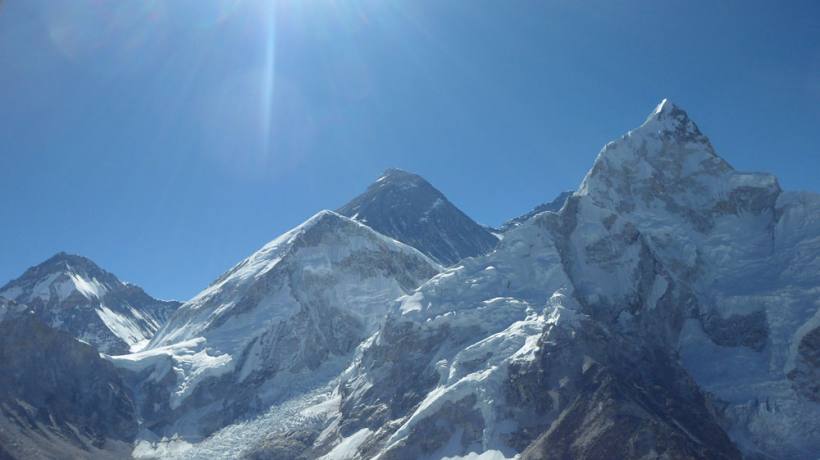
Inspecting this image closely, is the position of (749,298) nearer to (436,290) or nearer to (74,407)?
(436,290)

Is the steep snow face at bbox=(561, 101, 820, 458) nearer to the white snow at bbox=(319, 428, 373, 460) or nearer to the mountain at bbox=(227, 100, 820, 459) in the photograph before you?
the mountain at bbox=(227, 100, 820, 459)

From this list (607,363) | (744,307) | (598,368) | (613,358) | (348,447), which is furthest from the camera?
(744,307)

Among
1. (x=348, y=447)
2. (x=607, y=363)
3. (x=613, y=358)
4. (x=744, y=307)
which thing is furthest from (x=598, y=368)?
(x=348, y=447)

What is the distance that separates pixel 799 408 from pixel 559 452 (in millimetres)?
51085

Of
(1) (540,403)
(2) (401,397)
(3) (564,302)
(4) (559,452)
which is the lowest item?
(4) (559,452)

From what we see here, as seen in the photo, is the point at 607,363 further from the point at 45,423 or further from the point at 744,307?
the point at 45,423

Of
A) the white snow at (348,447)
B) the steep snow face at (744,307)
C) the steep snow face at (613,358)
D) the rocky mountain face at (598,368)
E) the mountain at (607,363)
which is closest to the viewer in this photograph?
the mountain at (607,363)

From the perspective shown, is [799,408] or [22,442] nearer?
[799,408]

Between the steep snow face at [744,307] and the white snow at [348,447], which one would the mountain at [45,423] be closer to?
the white snow at [348,447]

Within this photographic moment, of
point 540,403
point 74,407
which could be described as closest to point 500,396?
point 540,403

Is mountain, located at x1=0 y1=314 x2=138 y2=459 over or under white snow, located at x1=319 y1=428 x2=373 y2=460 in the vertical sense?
over

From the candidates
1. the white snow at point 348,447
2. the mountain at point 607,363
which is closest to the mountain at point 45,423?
the mountain at point 607,363

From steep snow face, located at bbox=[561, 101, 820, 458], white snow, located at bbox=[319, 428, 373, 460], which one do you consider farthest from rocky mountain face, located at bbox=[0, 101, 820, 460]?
white snow, located at bbox=[319, 428, 373, 460]

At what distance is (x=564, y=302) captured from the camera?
174125 millimetres
